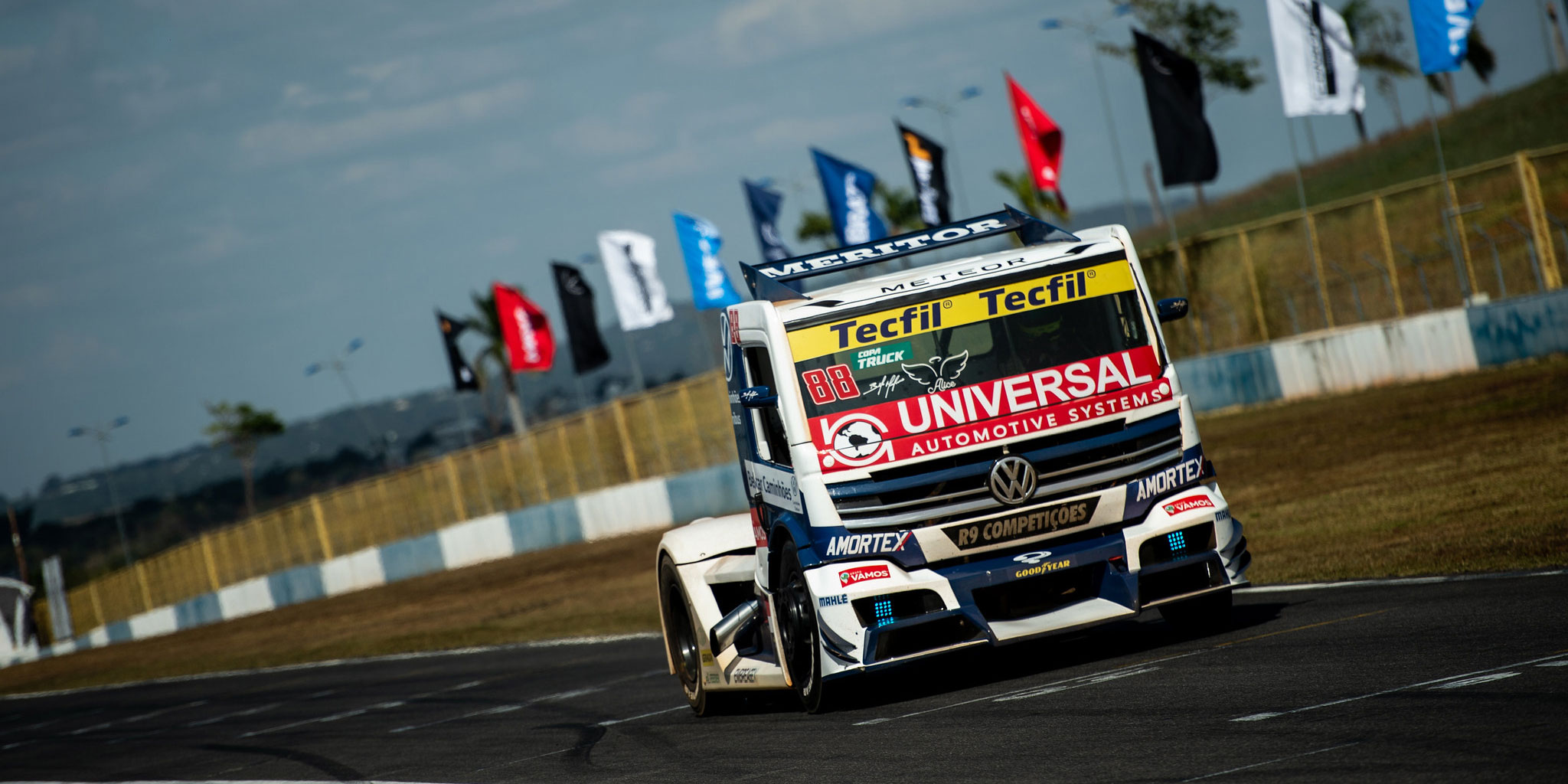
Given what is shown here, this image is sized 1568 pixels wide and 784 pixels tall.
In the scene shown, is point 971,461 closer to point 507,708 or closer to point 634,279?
point 507,708

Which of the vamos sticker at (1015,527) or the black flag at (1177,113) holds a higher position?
the black flag at (1177,113)

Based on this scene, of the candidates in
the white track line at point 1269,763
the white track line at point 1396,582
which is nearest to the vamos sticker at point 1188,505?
the white track line at point 1396,582

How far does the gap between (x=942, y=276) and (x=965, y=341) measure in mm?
466

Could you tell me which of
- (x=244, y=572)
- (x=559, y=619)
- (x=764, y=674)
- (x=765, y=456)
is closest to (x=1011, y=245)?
(x=765, y=456)

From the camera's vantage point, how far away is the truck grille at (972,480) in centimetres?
920

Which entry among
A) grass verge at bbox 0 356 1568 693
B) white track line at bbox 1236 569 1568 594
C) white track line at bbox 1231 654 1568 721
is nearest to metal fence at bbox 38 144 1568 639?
grass verge at bbox 0 356 1568 693

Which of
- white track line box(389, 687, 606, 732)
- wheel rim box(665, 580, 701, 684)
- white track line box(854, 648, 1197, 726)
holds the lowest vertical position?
white track line box(389, 687, 606, 732)

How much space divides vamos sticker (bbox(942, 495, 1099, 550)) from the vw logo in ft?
0.33

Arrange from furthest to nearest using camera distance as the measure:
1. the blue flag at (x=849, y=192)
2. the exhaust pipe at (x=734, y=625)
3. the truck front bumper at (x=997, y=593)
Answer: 1. the blue flag at (x=849, y=192)
2. the exhaust pipe at (x=734, y=625)
3. the truck front bumper at (x=997, y=593)

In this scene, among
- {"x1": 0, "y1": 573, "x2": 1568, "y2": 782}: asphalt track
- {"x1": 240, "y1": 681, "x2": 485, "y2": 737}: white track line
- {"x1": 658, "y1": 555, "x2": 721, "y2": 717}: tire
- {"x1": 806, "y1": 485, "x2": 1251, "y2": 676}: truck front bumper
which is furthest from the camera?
{"x1": 240, "y1": 681, "x2": 485, "y2": 737}: white track line

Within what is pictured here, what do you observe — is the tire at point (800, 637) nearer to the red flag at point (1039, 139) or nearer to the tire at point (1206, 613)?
the tire at point (1206, 613)

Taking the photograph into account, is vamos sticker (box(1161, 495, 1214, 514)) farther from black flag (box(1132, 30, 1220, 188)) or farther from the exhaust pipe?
black flag (box(1132, 30, 1220, 188))

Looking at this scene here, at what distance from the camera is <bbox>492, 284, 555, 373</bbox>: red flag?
44.9 m

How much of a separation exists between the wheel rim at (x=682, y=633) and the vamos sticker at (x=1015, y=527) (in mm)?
2735
